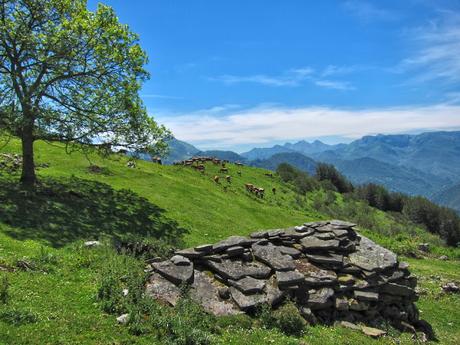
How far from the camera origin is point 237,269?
1936 cm

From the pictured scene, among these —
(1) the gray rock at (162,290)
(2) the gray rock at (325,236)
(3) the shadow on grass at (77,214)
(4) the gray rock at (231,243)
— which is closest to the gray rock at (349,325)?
(2) the gray rock at (325,236)

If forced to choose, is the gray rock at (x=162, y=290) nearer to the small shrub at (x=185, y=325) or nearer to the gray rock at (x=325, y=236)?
the small shrub at (x=185, y=325)

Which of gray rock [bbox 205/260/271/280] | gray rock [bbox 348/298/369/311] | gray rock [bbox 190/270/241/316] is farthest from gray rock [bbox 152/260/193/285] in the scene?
gray rock [bbox 348/298/369/311]

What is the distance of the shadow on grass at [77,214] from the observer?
2423cm

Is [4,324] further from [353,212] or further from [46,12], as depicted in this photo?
[353,212]

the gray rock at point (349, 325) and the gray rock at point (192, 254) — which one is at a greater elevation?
the gray rock at point (192, 254)

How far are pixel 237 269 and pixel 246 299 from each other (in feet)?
7.18

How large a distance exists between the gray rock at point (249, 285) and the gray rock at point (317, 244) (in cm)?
447

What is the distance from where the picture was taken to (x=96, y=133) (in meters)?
33.4

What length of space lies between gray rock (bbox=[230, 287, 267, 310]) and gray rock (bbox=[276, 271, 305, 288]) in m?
1.18

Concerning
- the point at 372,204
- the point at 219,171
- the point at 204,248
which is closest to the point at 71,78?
the point at 204,248

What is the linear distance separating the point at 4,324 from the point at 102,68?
77.3ft

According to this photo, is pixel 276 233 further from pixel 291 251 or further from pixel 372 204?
pixel 372 204

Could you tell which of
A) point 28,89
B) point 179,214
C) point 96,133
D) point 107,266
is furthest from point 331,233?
point 28,89
